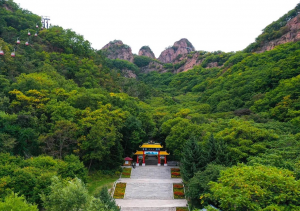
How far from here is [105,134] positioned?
23.9 meters

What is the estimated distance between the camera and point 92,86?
40.1 metres

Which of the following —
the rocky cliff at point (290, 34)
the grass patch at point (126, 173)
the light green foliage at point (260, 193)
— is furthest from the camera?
the rocky cliff at point (290, 34)

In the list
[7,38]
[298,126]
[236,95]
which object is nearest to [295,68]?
[236,95]

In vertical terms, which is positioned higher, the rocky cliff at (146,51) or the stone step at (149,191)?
the rocky cliff at (146,51)

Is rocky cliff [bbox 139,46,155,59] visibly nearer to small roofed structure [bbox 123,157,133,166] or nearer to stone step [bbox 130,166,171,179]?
small roofed structure [bbox 123,157,133,166]

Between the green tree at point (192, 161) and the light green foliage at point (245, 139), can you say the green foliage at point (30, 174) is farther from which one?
the light green foliage at point (245, 139)

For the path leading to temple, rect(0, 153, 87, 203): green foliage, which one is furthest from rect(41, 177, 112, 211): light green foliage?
Result: the path leading to temple

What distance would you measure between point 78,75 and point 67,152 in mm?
19528

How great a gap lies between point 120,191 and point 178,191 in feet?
15.7

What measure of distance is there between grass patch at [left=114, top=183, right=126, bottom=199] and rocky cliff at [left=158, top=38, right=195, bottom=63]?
95.4 metres

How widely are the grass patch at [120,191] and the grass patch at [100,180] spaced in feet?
2.24

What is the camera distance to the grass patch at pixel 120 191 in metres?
21.2

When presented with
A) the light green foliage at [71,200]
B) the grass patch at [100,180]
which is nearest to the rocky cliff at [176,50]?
the grass patch at [100,180]

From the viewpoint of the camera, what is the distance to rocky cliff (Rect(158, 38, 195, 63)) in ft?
377
